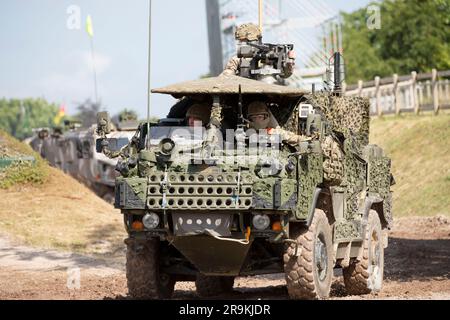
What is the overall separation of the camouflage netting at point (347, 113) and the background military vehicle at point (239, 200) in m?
0.04

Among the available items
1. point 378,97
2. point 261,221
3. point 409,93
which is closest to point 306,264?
point 261,221

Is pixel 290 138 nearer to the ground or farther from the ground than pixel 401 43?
nearer to the ground

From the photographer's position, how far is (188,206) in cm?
1244

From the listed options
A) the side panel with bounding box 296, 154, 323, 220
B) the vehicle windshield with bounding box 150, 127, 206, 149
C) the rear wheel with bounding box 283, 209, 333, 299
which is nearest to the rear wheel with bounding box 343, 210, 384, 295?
the rear wheel with bounding box 283, 209, 333, 299

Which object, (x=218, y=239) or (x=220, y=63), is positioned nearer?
(x=218, y=239)

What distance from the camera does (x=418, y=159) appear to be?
29.7 meters

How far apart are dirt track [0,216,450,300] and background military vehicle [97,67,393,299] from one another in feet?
2.58

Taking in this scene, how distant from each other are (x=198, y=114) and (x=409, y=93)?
20.9 meters

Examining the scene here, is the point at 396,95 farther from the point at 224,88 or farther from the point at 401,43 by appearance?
the point at 401,43

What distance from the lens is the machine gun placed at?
15.4 meters

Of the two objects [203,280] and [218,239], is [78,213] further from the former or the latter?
[218,239]

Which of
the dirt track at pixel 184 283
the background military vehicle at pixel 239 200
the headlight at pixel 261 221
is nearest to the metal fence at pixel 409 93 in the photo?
the dirt track at pixel 184 283
